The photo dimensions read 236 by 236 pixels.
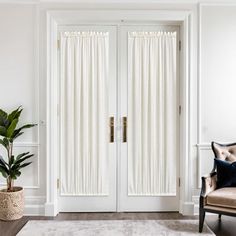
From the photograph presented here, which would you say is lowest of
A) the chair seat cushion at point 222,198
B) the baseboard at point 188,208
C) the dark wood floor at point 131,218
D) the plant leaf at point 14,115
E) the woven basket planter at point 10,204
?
the dark wood floor at point 131,218

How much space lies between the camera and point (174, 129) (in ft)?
12.9

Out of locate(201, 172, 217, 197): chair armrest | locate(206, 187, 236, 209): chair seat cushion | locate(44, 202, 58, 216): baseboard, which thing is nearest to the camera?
locate(206, 187, 236, 209): chair seat cushion

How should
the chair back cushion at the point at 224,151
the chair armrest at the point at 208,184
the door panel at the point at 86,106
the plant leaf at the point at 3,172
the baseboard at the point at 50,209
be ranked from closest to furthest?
the chair armrest at the point at 208,184 < the plant leaf at the point at 3,172 < the chair back cushion at the point at 224,151 < the baseboard at the point at 50,209 < the door panel at the point at 86,106

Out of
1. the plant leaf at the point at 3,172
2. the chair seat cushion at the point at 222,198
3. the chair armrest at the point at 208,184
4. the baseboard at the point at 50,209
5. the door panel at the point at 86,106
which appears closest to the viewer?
the chair seat cushion at the point at 222,198

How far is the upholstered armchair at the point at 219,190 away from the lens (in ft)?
10.2

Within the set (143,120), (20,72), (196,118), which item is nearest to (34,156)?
(20,72)

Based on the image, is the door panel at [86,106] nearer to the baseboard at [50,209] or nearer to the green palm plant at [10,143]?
the baseboard at [50,209]

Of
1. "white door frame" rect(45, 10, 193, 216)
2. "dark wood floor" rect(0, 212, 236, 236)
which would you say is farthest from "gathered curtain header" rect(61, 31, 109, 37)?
"dark wood floor" rect(0, 212, 236, 236)

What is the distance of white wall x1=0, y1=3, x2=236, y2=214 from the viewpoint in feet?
12.5

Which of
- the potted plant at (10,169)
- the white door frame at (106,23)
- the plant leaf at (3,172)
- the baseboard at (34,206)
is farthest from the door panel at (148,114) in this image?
the plant leaf at (3,172)

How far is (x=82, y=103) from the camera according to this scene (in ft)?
12.7

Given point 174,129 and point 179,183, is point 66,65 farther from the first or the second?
point 179,183

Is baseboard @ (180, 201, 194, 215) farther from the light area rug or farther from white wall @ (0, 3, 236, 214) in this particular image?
the light area rug

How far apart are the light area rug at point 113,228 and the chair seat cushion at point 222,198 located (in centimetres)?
33
